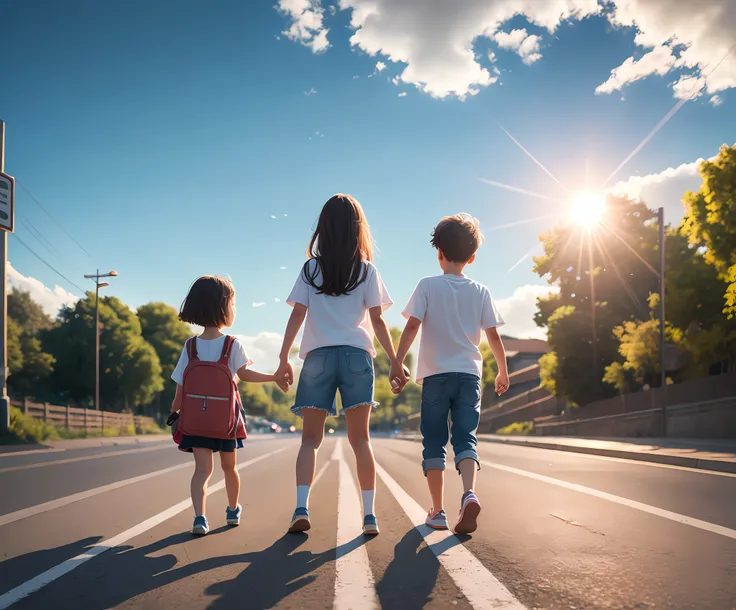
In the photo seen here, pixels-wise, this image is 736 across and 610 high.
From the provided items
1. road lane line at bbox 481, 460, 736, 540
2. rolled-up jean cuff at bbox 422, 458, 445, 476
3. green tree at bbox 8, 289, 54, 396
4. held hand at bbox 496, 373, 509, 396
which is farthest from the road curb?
green tree at bbox 8, 289, 54, 396

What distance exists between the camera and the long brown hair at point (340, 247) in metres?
5.02

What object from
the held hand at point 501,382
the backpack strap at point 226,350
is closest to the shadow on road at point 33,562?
the backpack strap at point 226,350

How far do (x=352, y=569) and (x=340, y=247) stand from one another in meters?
2.28

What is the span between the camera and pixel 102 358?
53500 mm

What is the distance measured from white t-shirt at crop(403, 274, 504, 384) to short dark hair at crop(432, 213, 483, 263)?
186 millimetres

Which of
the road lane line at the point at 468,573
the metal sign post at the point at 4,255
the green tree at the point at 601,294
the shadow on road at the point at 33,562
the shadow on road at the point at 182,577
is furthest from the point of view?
the green tree at the point at 601,294

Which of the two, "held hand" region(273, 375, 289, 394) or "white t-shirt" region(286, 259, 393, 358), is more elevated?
"white t-shirt" region(286, 259, 393, 358)

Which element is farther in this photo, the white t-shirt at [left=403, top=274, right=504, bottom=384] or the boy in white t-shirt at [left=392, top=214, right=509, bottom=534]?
the white t-shirt at [left=403, top=274, right=504, bottom=384]

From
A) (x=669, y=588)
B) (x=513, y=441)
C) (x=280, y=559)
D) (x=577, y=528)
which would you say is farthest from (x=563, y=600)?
(x=513, y=441)

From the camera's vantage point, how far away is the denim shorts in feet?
15.9

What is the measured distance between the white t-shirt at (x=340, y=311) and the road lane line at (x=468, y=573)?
134 centimetres

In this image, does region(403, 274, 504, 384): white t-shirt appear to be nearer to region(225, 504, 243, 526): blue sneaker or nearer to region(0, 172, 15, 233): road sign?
region(225, 504, 243, 526): blue sneaker

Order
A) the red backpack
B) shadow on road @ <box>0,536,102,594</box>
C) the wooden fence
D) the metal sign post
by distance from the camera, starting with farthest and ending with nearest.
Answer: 1. the wooden fence
2. the metal sign post
3. the red backpack
4. shadow on road @ <box>0,536,102,594</box>

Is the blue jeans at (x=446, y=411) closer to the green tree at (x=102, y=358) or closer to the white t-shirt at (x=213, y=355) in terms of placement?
the white t-shirt at (x=213, y=355)
